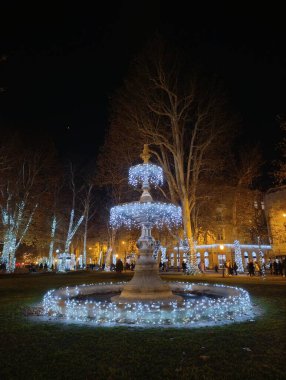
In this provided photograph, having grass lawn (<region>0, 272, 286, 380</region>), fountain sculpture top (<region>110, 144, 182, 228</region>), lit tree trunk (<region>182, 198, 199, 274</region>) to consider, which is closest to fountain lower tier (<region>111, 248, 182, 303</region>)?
fountain sculpture top (<region>110, 144, 182, 228</region>)

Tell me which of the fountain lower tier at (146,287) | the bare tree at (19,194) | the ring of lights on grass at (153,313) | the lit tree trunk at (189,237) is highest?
the bare tree at (19,194)

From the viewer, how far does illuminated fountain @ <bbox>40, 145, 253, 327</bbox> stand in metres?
7.71

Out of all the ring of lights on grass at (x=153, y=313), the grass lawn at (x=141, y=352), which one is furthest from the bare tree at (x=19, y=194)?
the grass lawn at (x=141, y=352)

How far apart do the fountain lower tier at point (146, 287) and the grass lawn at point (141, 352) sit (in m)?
4.03

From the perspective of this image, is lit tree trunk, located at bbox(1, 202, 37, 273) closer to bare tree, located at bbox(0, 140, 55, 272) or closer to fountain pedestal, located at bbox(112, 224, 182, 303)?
bare tree, located at bbox(0, 140, 55, 272)

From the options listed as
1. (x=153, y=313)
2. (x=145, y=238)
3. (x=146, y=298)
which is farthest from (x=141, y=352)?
(x=145, y=238)

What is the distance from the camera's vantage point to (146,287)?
1138 centimetres

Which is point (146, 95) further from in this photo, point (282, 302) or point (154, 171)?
point (282, 302)

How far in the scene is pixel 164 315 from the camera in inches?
308

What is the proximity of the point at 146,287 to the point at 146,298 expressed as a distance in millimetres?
592

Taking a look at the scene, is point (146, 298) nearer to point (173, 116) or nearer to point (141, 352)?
point (141, 352)

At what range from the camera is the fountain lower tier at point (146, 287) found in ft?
35.8

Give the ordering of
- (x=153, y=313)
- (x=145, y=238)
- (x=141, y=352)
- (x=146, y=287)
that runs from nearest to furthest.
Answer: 1. (x=141, y=352)
2. (x=153, y=313)
3. (x=146, y=287)
4. (x=145, y=238)

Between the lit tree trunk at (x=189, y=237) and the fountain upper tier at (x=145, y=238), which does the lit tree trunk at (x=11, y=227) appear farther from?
the fountain upper tier at (x=145, y=238)
